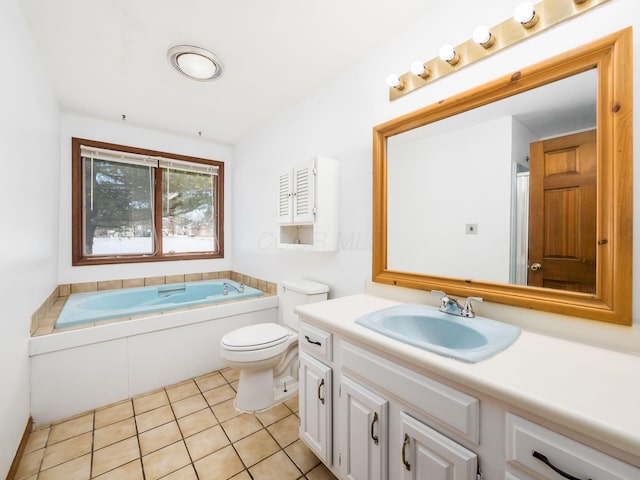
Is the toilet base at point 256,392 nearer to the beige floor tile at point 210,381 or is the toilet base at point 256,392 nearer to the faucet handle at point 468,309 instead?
the beige floor tile at point 210,381

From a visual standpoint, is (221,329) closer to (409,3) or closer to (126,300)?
(126,300)

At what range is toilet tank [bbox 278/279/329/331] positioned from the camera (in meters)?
1.97

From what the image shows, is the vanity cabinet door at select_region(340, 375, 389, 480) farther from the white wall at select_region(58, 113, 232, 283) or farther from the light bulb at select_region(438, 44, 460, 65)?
the white wall at select_region(58, 113, 232, 283)

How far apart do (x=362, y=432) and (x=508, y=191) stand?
45.4 inches

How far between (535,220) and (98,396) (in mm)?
2737

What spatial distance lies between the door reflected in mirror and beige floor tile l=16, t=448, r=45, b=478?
2119 millimetres

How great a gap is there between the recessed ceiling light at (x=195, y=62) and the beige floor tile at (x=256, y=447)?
2355mm

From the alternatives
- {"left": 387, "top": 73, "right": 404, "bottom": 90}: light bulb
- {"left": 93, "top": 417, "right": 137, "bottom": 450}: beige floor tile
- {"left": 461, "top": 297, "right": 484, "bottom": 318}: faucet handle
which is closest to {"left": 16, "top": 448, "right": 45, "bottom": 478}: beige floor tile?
{"left": 93, "top": 417, "right": 137, "bottom": 450}: beige floor tile

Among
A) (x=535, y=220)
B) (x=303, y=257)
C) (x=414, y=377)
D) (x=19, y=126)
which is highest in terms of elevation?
(x=19, y=126)

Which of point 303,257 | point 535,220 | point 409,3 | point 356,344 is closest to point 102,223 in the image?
point 303,257

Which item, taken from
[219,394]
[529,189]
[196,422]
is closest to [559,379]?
[529,189]

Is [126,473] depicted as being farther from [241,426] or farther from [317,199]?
[317,199]

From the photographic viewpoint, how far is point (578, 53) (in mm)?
965

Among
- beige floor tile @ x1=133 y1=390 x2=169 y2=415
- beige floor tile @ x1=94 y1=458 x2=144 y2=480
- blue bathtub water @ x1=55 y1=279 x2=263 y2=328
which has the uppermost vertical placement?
blue bathtub water @ x1=55 y1=279 x2=263 y2=328
